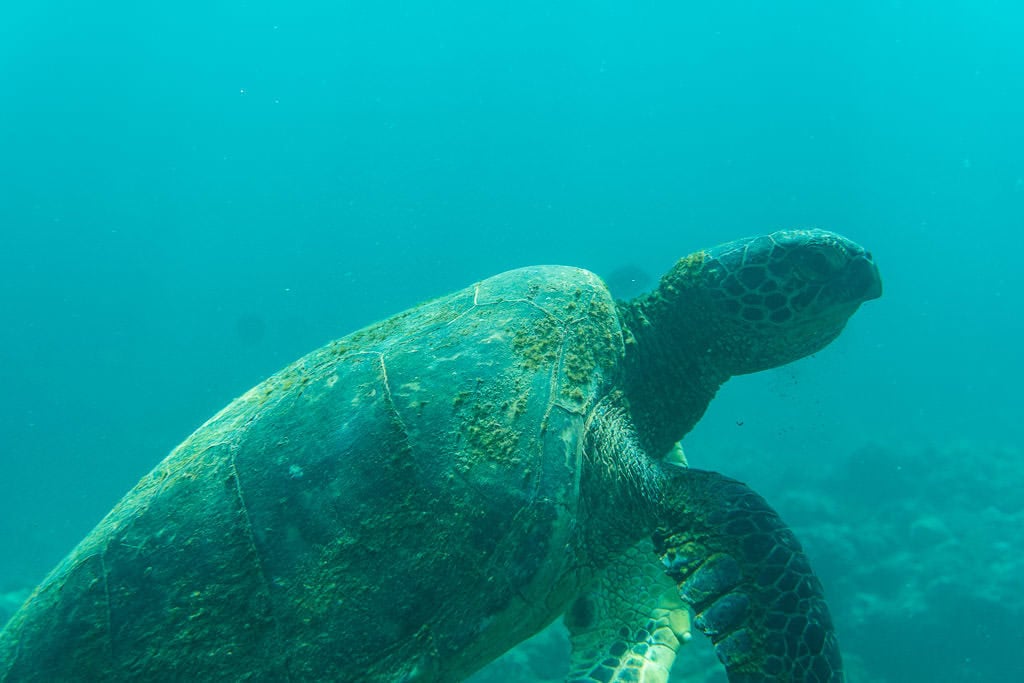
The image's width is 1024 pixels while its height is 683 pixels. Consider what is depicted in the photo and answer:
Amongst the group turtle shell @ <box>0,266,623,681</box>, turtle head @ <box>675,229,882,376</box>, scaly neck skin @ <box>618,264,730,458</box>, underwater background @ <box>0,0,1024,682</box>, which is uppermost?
underwater background @ <box>0,0,1024,682</box>

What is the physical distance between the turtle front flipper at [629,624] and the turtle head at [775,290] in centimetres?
205

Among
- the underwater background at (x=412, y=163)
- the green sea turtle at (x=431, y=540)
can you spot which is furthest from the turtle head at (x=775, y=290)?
the underwater background at (x=412, y=163)

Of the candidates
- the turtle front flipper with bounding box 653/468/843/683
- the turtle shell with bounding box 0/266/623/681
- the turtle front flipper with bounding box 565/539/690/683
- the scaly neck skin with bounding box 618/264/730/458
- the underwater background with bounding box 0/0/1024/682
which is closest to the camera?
the turtle shell with bounding box 0/266/623/681

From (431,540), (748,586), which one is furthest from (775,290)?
(431,540)

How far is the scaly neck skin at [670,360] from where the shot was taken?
443 centimetres

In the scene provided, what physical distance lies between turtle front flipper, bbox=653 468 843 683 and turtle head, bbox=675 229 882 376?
163cm

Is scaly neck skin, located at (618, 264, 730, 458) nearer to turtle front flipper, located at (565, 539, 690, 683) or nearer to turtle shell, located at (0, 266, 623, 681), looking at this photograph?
turtle front flipper, located at (565, 539, 690, 683)

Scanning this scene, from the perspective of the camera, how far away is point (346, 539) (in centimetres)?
268

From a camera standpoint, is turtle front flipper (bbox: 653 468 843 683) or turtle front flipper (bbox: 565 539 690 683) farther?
turtle front flipper (bbox: 565 539 690 683)

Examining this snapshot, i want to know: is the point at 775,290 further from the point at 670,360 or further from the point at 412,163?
the point at 412,163

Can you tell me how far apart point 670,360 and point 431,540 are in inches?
105

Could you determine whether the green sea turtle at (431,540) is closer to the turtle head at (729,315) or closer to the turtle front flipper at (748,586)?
the turtle front flipper at (748,586)

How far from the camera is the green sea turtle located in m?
2.57

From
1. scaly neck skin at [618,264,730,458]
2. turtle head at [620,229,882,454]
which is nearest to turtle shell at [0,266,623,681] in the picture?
scaly neck skin at [618,264,730,458]
